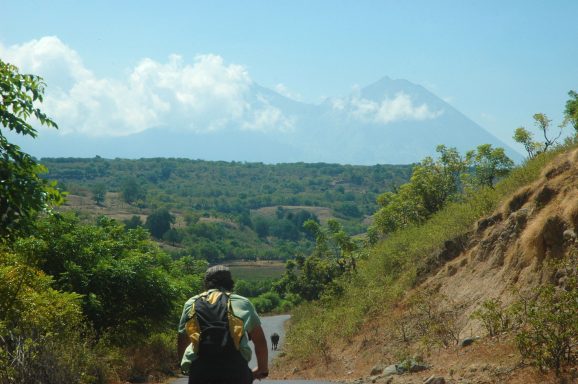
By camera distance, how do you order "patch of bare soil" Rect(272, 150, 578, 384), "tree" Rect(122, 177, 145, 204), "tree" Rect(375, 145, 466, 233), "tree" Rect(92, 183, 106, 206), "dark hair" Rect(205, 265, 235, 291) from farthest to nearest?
"tree" Rect(122, 177, 145, 204) → "tree" Rect(92, 183, 106, 206) → "tree" Rect(375, 145, 466, 233) → "patch of bare soil" Rect(272, 150, 578, 384) → "dark hair" Rect(205, 265, 235, 291)

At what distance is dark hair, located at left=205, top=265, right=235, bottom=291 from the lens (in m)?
5.96

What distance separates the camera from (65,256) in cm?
1888

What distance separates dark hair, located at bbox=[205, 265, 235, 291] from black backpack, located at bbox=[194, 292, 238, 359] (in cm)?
37

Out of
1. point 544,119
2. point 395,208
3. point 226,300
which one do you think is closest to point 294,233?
point 395,208

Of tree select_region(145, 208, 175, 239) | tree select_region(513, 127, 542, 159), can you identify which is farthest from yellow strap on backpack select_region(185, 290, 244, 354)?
tree select_region(145, 208, 175, 239)

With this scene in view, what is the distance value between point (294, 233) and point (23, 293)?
176 m

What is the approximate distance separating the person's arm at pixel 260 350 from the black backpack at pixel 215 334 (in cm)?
24

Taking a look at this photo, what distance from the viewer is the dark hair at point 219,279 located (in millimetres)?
5961

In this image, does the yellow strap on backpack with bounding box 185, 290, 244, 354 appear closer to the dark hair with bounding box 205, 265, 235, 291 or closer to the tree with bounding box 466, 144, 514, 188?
the dark hair with bounding box 205, 265, 235, 291

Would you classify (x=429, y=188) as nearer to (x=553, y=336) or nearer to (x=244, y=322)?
(x=553, y=336)

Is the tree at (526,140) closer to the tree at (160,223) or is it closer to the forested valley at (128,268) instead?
the forested valley at (128,268)

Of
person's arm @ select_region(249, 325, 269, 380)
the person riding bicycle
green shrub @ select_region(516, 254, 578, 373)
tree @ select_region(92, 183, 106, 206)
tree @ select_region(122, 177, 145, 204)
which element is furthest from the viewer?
tree @ select_region(122, 177, 145, 204)

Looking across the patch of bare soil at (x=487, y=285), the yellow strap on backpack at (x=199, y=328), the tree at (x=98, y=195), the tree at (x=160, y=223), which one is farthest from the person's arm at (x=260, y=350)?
the tree at (x=98, y=195)

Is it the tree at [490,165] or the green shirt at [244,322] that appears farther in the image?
the tree at [490,165]
